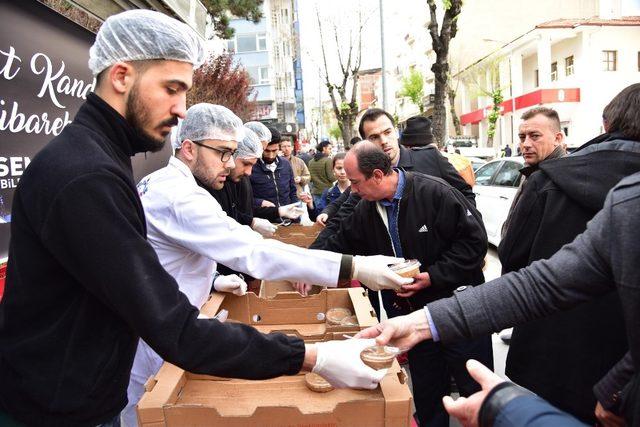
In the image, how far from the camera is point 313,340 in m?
2.13

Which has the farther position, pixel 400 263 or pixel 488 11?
pixel 488 11

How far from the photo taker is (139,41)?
1488mm

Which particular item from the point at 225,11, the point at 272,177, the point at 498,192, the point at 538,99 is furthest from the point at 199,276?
the point at 538,99

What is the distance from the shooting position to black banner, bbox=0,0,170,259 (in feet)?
9.14

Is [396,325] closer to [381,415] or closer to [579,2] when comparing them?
[381,415]

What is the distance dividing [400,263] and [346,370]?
0.92 meters

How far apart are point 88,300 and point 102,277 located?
14 cm

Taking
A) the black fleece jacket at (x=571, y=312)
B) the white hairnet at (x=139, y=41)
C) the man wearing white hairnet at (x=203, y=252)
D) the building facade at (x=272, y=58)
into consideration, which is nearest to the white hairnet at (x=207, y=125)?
the man wearing white hairnet at (x=203, y=252)

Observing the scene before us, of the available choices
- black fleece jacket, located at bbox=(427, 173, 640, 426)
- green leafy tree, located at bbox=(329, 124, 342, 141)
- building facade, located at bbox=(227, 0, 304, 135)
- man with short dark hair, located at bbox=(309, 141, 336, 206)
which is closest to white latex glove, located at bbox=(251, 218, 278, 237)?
black fleece jacket, located at bbox=(427, 173, 640, 426)

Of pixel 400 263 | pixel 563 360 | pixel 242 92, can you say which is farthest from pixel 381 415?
pixel 242 92

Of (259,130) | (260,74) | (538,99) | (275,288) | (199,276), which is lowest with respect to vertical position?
(275,288)

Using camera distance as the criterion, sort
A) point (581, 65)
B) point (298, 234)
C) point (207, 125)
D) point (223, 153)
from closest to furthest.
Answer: point (207, 125) → point (223, 153) → point (298, 234) → point (581, 65)

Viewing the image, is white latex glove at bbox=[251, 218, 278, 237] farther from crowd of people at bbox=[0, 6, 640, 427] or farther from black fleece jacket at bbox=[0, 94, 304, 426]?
black fleece jacket at bbox=[0, 94, 304, 426]

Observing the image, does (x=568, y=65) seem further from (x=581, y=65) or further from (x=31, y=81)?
(x=31, y=81)
